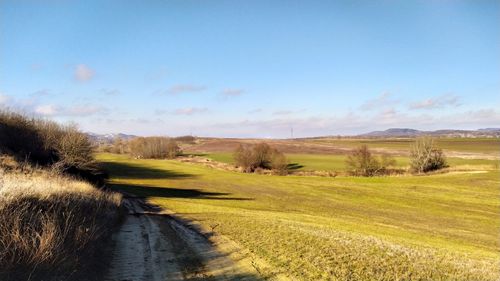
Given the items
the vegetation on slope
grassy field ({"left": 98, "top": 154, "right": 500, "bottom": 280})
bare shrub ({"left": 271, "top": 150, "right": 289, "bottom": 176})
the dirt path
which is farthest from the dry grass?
bare shrub ({"left": 271, "top": 150, "right": 289, "bottom": 176})

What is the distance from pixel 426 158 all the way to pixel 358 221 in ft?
206

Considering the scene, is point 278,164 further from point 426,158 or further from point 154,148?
point 154,148

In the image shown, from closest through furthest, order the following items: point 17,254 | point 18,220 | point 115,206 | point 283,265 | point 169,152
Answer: point 17,254 < point 18,220 < point 283,265 < point 115,206 < point 169,152

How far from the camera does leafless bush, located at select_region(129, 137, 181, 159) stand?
14400 cm

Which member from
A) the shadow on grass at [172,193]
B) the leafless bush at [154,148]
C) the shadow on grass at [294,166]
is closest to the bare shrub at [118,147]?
the leafless bush at [154,148]

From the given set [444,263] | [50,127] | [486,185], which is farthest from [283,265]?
[486,185]

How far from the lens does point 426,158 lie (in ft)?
286

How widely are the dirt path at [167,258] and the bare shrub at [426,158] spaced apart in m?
78.6

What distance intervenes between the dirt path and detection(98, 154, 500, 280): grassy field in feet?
4.53

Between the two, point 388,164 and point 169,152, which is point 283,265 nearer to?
point 388,164

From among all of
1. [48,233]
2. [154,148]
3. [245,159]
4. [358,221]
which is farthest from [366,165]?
[48,233]

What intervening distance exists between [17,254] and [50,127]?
140 feet

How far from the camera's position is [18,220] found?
10.0 m

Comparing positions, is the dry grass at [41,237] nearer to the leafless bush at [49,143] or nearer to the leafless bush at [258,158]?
the leafless bush at [49,143]
